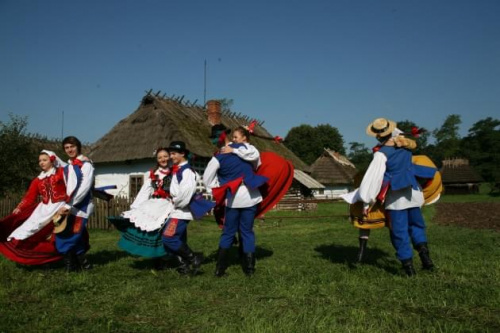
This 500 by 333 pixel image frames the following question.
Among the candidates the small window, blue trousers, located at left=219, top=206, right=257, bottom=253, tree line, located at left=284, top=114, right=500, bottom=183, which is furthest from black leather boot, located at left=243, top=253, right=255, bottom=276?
tree line, located at left=284, top=114, right=500, bottom=183

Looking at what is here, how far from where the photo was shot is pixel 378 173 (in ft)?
15.4

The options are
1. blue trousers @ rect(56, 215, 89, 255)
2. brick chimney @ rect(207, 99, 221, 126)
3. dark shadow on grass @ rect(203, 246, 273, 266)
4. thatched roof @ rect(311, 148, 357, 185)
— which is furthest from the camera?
thatched roof @ rect(311, 148, 357, 185)

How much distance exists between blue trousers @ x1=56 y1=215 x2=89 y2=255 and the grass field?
335mm

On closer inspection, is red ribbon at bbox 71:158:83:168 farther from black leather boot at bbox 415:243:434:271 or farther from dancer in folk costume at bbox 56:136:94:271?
black leather boot at bbox 415:243:434:271

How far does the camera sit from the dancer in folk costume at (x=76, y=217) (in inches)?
212

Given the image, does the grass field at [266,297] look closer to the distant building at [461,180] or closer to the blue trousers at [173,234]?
the blue trousers at [173,234]

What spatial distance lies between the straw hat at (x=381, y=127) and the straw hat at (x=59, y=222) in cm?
417

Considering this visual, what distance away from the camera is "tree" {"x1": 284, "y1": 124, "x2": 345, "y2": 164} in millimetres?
59094

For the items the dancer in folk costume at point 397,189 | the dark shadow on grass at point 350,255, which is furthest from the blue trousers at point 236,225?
the dark shadow on grass at point 350,255

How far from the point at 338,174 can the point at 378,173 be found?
34.1 m

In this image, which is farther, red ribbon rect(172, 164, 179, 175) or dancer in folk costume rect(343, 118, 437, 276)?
red ribbon rect(172, 164, 179, 175)

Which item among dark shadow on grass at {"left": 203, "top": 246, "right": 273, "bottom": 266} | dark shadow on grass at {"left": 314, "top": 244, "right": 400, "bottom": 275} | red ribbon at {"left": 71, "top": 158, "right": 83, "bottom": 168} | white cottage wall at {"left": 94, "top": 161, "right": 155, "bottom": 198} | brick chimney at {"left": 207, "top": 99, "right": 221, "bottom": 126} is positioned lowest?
dark shadow on grass at {"left": 314, "top": 244, "right": 400, "bottom": 275}

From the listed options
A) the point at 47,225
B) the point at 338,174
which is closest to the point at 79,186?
the point at 47,225

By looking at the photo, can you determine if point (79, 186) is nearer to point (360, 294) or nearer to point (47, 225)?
point (47, 225)
